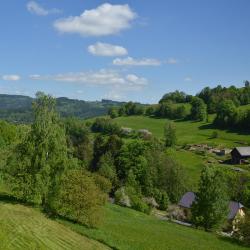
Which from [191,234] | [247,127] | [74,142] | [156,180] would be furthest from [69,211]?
[247,127]

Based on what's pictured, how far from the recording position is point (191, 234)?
53844 millimetres

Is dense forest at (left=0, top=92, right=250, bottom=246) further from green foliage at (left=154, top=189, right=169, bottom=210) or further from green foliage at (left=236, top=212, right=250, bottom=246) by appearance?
green foliage at (left=236, top=212, right=250, bottom=246)

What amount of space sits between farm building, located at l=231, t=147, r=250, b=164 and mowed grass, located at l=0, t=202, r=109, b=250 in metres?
104

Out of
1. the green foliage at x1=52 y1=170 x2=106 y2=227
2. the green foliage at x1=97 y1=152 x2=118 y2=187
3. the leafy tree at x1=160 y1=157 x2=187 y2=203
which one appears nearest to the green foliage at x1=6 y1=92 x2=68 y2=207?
the green foliage at x1=52 y1=170 x2=106 y2=227

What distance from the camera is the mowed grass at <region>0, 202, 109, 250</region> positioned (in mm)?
31842

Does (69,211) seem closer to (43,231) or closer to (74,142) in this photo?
(43,231)

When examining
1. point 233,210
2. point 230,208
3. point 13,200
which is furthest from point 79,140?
point 13,200

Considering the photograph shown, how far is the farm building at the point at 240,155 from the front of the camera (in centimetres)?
13700

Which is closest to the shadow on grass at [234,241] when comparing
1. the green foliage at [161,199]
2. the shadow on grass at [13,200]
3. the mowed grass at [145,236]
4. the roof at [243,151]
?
the mowed grass at [145,236]

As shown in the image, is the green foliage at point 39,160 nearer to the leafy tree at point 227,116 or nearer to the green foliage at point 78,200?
the green foliage at point 78,200

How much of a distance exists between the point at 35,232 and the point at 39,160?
1073 centimetres

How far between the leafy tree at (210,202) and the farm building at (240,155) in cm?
7838

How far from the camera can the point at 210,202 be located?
2383 inches

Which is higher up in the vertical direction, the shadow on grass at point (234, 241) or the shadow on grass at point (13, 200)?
the shadow on grass at point (13, 200)
